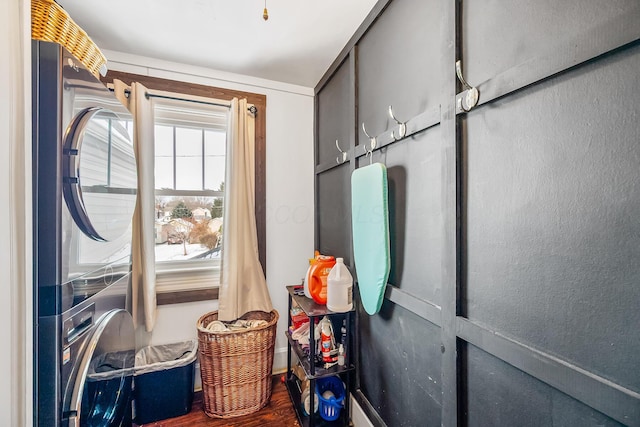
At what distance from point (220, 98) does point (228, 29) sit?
0.54 metres

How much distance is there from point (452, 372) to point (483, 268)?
36 centimetres

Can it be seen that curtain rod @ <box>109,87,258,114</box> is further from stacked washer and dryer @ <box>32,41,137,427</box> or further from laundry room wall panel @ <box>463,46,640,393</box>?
laundry room wall panel @ <box>463,46,640,393</box>

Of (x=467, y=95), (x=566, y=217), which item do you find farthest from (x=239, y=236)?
(x=566, y=217)

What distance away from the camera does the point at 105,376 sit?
101 cm

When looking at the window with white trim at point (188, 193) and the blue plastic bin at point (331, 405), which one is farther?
the window with white trim at point (188, 193)

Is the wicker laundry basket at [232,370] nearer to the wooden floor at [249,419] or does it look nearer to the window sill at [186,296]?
the wooden floor at [249,419]

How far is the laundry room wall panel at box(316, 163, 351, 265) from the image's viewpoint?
163 centimetres

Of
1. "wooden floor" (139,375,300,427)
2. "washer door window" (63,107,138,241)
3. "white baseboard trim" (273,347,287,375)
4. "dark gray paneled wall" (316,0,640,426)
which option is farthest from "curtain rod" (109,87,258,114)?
"wooden floor" (139,375,300,427)

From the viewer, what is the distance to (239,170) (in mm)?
1906

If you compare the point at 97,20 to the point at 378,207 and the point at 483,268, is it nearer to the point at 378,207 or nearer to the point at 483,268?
the point at 378,207

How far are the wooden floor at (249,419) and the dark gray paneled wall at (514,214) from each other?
29.8 inches

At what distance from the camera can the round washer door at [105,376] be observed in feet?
2.73

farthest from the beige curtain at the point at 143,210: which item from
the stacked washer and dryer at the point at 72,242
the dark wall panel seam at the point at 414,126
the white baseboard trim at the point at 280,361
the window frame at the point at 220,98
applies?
the dark wall panel seam at the point at 414,126

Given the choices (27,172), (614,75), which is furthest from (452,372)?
(27,172)
